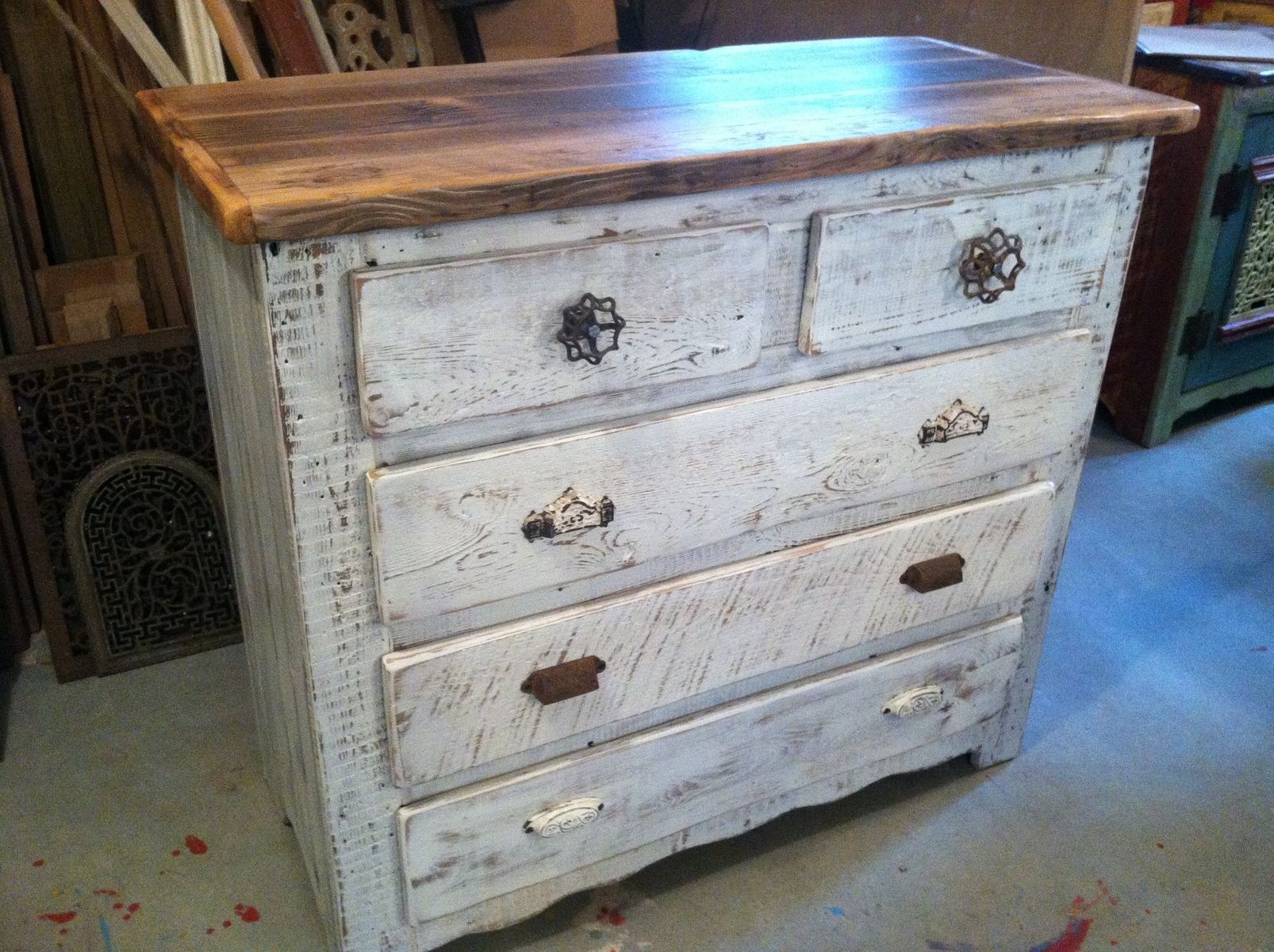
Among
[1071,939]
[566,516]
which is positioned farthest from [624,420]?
[1071,939]

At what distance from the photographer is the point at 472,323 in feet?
3.27

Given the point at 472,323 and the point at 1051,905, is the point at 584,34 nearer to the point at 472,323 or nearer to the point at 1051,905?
the point at 472,323

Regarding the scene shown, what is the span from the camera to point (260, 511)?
3.94ft

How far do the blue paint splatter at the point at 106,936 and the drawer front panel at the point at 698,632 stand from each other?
0.50 meters

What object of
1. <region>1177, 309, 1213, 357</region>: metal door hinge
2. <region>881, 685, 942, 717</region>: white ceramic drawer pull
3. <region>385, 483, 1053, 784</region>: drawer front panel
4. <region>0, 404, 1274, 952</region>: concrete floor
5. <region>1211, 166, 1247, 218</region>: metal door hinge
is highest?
<region>1211, 166, 1247, 218</region>: metal door hinge

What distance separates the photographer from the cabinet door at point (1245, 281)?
2307 mm

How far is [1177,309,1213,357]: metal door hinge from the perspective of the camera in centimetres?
241

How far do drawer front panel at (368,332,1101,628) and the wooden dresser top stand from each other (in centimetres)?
23

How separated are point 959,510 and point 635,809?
51 cm

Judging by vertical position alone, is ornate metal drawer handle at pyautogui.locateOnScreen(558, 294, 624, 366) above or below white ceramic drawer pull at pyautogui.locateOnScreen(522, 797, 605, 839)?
above

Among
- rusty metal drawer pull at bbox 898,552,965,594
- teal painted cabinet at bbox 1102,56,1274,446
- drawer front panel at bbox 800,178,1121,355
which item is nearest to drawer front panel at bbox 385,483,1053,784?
rusty metal drawer pull at bbox 898,552,965,594

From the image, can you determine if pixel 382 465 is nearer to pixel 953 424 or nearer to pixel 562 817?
pixel 562 817

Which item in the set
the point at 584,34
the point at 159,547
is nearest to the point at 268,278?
the point at 159,547

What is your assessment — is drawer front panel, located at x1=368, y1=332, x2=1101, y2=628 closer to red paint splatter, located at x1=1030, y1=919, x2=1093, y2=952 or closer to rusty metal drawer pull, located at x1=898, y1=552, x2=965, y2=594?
rusty metal drawer pull, located at x1=898, y1=552, x2=965, y2=594
